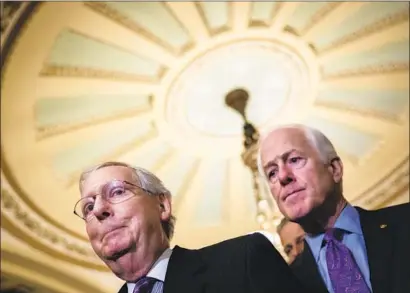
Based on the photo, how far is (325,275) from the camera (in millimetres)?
1707

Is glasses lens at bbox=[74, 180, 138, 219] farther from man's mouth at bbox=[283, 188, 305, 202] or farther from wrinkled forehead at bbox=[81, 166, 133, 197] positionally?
man's mouth at bbox=[283, 188, 305, 202]

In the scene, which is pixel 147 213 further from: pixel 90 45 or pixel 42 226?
pixel 42 226

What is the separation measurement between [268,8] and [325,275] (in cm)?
293

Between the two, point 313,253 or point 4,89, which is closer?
point 313,253

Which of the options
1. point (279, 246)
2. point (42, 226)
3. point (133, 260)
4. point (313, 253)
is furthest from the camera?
point (42, 226)

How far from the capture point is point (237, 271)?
1.43m

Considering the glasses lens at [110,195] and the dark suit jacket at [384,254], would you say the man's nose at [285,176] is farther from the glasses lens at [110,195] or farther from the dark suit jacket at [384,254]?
the glasses lens at [110,195]

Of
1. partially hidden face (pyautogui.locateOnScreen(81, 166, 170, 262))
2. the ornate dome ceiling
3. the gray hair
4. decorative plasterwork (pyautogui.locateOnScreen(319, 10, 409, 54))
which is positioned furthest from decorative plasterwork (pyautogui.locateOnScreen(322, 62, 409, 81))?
partially hidden face (pyautogui.locateOnScreen(81, 166, 170, 262))

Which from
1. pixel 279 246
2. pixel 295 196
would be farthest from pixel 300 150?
pixel 279 246

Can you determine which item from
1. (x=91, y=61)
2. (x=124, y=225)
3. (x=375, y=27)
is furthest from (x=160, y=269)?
(x=375, y=27)

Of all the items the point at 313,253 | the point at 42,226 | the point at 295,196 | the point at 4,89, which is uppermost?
the point at 4,89

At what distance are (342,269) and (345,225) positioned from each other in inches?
5.7

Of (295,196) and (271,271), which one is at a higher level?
(295,196)

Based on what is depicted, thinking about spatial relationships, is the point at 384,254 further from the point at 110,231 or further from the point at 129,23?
the point at 129,23
